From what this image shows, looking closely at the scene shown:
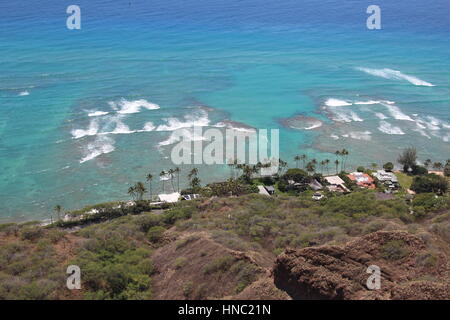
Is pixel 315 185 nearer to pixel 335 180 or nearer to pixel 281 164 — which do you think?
pixel 335 180

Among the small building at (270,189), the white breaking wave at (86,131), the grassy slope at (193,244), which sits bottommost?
the small building at (270,189)

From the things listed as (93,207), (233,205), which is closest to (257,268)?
(233,205)


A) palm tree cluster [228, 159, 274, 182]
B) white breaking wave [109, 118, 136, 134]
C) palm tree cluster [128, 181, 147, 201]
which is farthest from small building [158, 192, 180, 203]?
white breaking wave [109, 118, 136, 134]

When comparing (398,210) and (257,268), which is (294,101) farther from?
(257,268)

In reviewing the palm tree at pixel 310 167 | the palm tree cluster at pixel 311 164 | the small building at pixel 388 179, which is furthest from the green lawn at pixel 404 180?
the palm tree at pixel 310 167

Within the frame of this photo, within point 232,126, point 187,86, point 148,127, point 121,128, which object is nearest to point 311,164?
point 232,126

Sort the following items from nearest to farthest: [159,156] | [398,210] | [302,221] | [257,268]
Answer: [257,268] < [302,221] < [398,210] < [159,156]

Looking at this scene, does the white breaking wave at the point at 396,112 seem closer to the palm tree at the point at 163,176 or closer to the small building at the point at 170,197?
the palm tree at the point at 163,176
